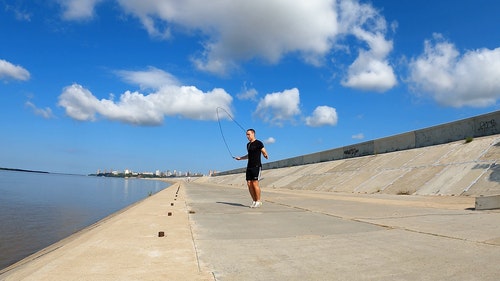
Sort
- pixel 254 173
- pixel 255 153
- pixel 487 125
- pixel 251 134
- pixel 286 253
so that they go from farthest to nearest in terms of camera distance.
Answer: pixel 487 125 → pixel 251 134 → pixel 255 153 → pixel 254 173 → pixel 286 253

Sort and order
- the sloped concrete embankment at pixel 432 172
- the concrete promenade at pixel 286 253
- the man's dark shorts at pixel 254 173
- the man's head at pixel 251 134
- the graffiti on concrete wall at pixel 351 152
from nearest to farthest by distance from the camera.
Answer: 1. the concrete promenade at pixel 286 253
2. the man's dark shorts at pixel 254 173
3. the man's head at pixel 251 134
4. the sloped concrete embankment at pixel 432 172
5. the graffiti on concrete wall at pixel 351 152

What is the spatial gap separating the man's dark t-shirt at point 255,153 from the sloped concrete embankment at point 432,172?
6096mm

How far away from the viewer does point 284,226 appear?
5.70 m

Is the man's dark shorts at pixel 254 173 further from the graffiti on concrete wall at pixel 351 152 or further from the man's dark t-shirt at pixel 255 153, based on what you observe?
the graffiti on concrete wall at pixel 351 152

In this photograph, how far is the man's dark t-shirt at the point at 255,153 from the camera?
8898 mm

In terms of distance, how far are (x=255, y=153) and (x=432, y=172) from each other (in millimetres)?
8027

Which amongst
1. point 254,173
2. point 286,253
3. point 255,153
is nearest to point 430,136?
point 255,153

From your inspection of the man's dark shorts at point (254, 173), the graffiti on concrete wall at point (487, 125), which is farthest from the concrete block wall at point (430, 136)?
the man's dark shorts at point (254, 173)

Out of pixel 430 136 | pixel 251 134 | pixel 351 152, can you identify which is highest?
pixel 430 136

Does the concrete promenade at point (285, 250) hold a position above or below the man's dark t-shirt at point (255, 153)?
below

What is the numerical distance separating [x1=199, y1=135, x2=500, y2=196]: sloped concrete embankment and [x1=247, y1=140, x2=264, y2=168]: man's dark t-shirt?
6.10m

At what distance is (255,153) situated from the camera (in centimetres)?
894

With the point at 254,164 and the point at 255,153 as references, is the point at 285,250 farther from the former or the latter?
the point at 255,153

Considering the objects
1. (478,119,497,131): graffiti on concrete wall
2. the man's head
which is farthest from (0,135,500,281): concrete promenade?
(478,119,497,131): graffiti on concrete wall
